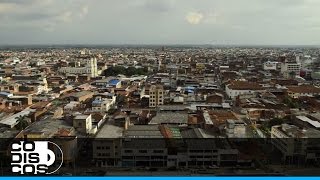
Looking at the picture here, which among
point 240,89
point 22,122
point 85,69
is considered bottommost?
point 22,122

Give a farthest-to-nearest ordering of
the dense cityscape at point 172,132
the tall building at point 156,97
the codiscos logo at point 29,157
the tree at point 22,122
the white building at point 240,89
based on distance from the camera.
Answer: the white building at point 240,89 → the tall building at point 156,97 → the tree at point 22,122 → the dense cityscape at point 172,132 → the codiscos logo at point 29,157

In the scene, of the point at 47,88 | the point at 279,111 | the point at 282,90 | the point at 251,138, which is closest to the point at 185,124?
the point at 251,138

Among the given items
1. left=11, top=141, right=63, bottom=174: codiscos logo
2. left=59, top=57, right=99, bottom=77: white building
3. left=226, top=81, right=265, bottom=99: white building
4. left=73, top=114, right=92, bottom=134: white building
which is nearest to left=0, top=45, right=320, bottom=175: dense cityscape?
left=73, top=114, right=92, bottom=134: white building

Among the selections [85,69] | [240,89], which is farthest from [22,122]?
[85,69]

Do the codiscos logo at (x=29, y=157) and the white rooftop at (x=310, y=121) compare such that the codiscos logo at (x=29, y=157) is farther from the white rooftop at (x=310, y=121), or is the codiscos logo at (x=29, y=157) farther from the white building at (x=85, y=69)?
the white building at (x=85, y=69)

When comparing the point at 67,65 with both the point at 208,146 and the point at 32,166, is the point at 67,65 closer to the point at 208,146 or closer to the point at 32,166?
the point at 208,146

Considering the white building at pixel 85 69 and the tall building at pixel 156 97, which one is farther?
the white building at pixel 85 69

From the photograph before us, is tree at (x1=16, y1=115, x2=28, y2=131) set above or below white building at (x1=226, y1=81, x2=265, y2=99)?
below

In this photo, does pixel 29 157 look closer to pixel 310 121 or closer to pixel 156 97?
pixel 310 121

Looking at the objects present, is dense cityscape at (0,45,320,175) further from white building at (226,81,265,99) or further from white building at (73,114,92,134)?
white building at (226,81,265,99)

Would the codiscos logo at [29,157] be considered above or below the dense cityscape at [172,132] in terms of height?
above

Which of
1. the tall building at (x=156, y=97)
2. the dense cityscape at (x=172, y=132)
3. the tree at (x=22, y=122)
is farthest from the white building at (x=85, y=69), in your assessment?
the tree at (x=22, y=122)

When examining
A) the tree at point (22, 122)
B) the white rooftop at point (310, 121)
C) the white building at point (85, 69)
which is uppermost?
the white building at point (85, 69)
